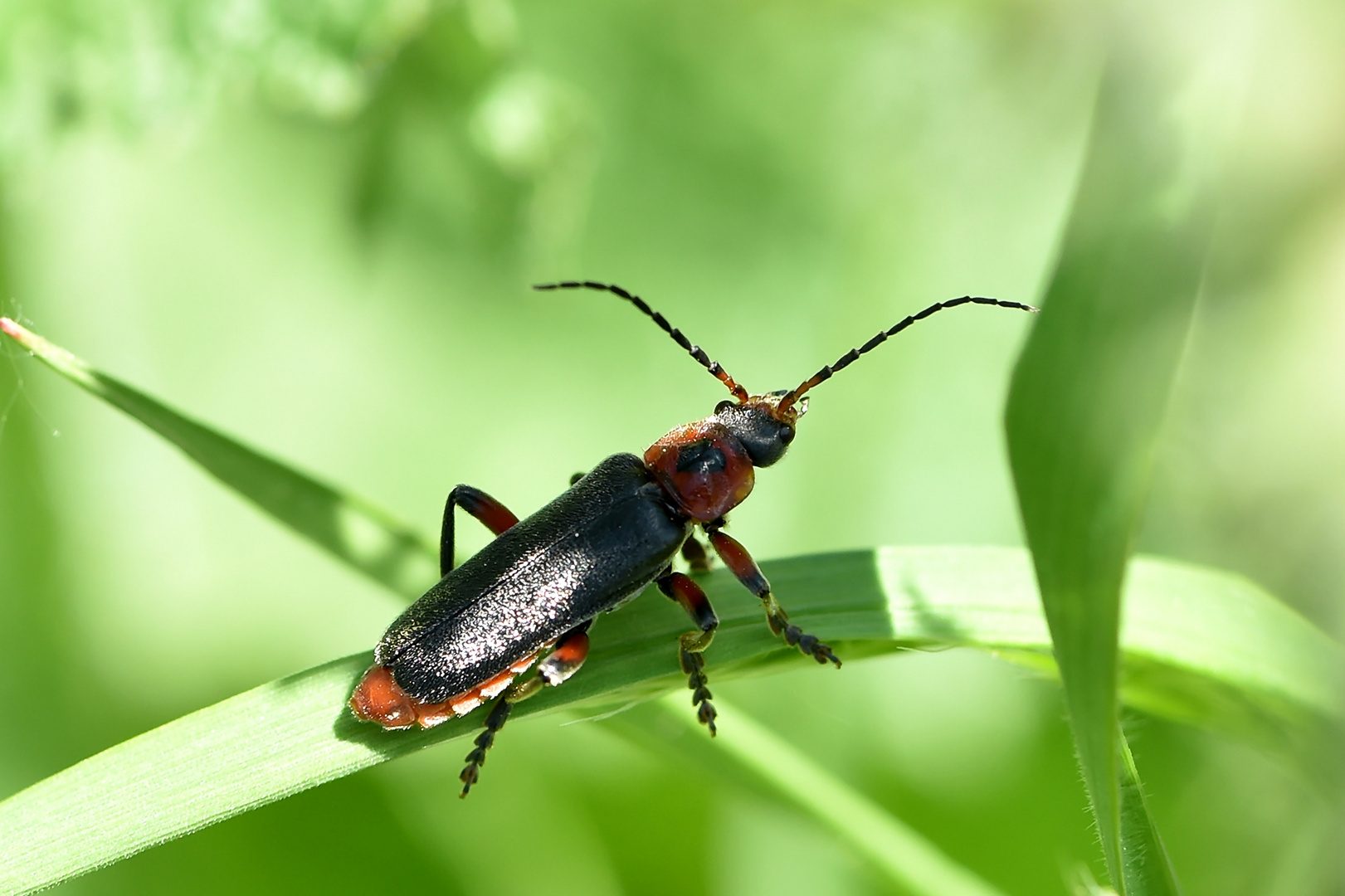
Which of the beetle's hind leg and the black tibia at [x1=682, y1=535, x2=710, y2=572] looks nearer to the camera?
the beetle's hind leg

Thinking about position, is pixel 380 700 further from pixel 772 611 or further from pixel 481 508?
pixel 481 508

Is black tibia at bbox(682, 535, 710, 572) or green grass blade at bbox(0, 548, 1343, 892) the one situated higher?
green grass blade at bbox(0, 548, 1343, 892)

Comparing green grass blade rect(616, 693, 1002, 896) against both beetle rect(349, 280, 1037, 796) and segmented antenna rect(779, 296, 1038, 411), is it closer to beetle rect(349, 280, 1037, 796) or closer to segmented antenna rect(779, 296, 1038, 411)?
beetle rect(349, 280, 1037, 796)

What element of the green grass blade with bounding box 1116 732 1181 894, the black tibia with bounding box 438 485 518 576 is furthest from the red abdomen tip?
the green grass blade with bounding box 1116 732 1181 894

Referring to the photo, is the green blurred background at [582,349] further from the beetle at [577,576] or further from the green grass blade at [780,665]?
the green grass blade at [780,665]

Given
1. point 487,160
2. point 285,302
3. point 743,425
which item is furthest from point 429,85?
point 743,425

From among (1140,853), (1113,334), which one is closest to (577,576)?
(1140,853)
